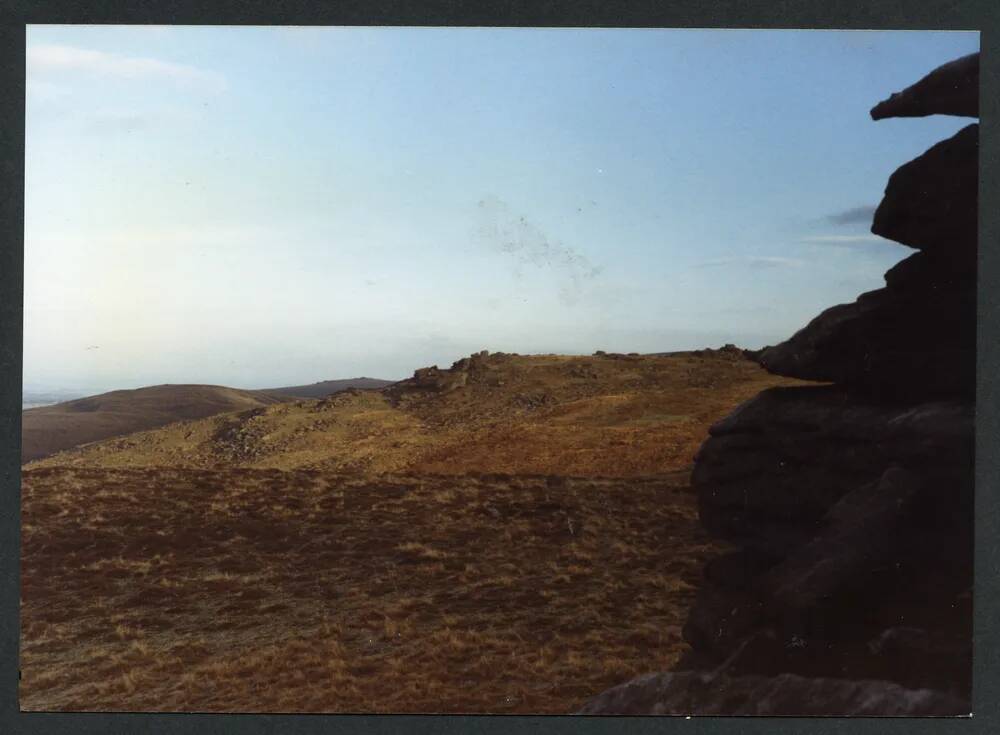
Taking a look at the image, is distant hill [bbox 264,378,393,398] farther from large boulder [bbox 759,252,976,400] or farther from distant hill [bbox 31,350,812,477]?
large boulder [bbox 759,252,976,400]

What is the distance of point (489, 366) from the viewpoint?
6805mm

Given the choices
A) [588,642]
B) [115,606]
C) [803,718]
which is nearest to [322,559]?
[115,606]

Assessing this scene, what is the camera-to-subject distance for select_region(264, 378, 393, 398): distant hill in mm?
6906

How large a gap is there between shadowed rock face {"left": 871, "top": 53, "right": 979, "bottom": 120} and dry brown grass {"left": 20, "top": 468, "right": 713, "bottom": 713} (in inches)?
125

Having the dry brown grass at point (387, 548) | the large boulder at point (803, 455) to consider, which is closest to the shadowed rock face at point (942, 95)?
the large boulder at point (803, 455)

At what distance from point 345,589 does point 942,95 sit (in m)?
5.62

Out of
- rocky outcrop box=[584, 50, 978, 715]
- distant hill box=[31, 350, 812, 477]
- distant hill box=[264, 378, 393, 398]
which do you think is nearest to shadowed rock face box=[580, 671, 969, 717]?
rocky outcrop box=[584, 50, 978, 715]

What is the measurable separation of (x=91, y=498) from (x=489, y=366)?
3.30 m

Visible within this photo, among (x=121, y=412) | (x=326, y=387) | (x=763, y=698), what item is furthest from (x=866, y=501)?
(x=121, y=412)

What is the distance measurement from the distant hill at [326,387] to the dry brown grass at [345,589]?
659 millimetres

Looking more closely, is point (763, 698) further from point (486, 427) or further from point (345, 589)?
point (345, 589)

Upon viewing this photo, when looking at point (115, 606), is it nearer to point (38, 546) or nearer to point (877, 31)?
point (38, 546)

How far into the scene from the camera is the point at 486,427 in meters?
7.09

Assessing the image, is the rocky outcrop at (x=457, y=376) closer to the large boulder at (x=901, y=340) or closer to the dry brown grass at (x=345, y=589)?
the dry brown grass at (x=345, y=589)
